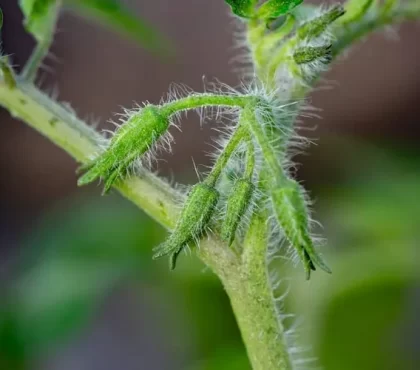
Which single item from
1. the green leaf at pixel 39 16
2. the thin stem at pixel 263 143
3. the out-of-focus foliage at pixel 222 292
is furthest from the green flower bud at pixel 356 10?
the out-of-focus foliage at pixel 222 292

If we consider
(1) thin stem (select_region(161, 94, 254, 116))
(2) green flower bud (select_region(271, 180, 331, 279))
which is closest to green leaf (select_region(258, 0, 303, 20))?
(1) thin stem (select_region(161, 94, 254, 116))

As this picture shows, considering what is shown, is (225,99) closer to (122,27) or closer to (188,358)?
(122,27)

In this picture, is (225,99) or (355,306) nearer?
(225,99)

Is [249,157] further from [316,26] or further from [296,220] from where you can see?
[316,26]

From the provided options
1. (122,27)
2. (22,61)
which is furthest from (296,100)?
(22,61)

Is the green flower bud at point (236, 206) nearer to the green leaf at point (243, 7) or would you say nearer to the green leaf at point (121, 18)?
the green leaf at point (243, 7)

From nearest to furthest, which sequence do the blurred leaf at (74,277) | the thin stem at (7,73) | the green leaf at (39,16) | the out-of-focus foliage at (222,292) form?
the thin stem at (7,73) < the green leaf at (39,16) < the out-of-focus foliage at (222,292) < the blurred leaf at (74,277)

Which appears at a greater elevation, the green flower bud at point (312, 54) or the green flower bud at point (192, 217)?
the green flower bud at point (312, 54)

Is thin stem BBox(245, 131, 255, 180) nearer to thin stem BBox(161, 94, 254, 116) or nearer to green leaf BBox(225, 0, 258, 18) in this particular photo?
thin stem BBox(161, 94, 254, 116)
